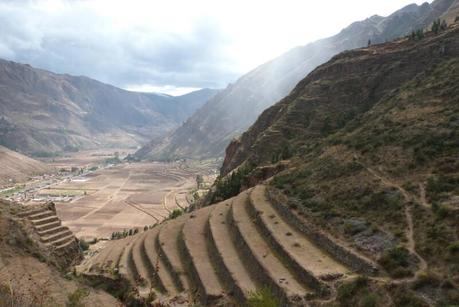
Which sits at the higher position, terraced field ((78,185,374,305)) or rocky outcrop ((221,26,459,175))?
rocky outcrop ((221,26,459,175))

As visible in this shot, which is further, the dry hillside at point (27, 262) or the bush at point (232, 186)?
the bush at point (232, 186)

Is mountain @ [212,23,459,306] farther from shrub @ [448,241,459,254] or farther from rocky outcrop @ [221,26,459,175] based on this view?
rocky outcrop @ [221,26,459,175]

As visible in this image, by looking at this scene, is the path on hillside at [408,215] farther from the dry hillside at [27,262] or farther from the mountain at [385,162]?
the dry hillside at [27,262]

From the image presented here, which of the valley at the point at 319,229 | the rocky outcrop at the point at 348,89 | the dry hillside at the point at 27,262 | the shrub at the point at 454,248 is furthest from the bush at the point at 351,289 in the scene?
the rocky outcrop at the point at 348,89

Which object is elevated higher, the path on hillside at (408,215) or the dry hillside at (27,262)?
the path on hillside at (408,215)

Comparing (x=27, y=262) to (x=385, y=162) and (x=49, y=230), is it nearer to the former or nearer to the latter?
(x=49, y=230)

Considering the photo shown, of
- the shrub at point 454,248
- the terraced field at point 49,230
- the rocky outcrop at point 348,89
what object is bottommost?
the terraced field at point 49,230

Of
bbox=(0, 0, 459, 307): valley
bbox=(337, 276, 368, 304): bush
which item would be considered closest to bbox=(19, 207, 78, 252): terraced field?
bbox=(0, 0, 459, 307): valley

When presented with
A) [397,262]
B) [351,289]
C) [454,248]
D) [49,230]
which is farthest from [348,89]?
[49,230]
